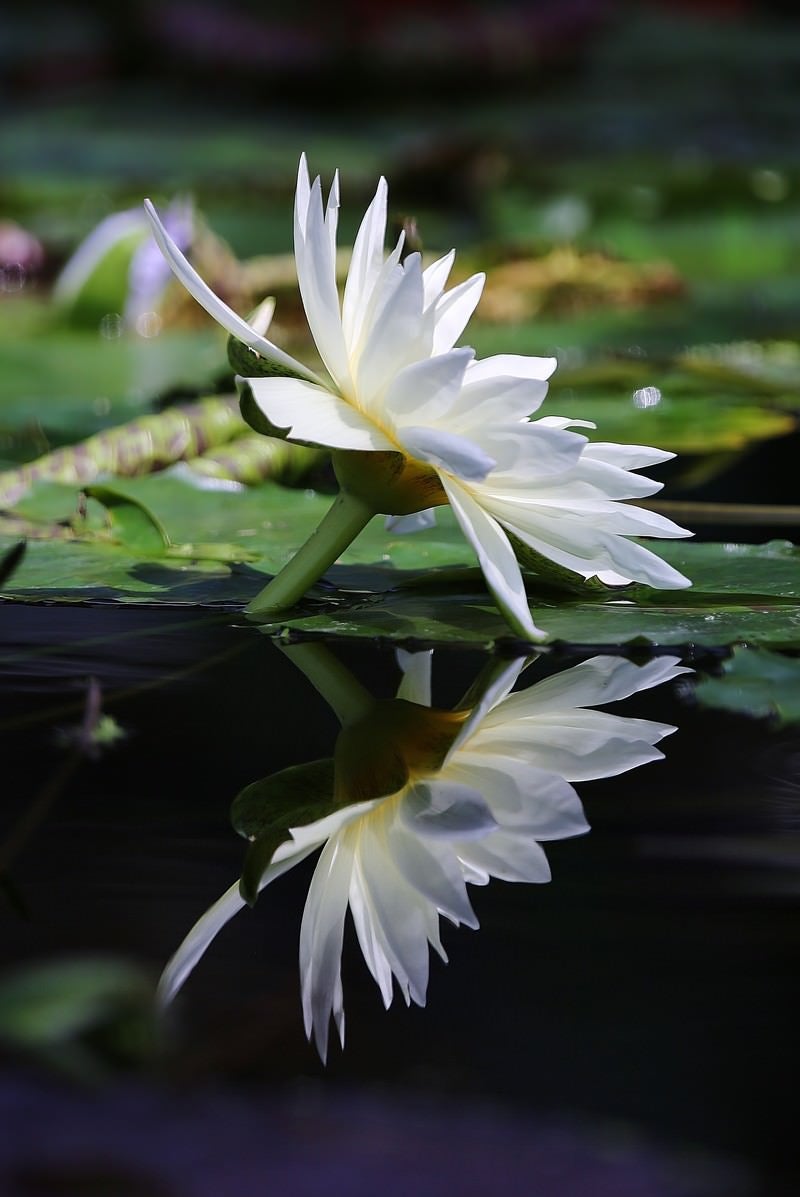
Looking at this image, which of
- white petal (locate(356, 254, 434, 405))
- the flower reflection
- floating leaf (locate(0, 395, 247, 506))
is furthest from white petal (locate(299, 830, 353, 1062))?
floating leaf (locate(0, 395, 247, 506))

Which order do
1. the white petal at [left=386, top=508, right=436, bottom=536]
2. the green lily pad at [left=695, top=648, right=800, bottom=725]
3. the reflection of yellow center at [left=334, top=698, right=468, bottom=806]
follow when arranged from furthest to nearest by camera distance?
the white petal at [left=386, top=508, right=436, bottom=536]
the green lily pad at [left=695, top=648, right=800, bottom=725]
the reflection of yellow center at [left=334, top=698, right=468, bottom=806]

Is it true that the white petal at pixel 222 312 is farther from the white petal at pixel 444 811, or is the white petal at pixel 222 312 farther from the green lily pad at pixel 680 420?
the green lily pad at pixel 680 420

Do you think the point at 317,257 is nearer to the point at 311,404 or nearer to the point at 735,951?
the point at 311,404

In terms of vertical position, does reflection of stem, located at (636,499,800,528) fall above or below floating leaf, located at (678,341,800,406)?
below

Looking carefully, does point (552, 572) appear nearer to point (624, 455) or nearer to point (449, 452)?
point (624, 455)

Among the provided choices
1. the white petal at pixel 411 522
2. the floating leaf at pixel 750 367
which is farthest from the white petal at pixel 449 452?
the floating leaf at pixel 750 367

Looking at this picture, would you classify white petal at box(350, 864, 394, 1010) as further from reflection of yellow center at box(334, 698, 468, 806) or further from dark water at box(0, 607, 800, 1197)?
reflection of yellow center at box(334, 698, 468, 806)

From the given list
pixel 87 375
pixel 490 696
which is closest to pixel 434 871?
pixel 490 696
